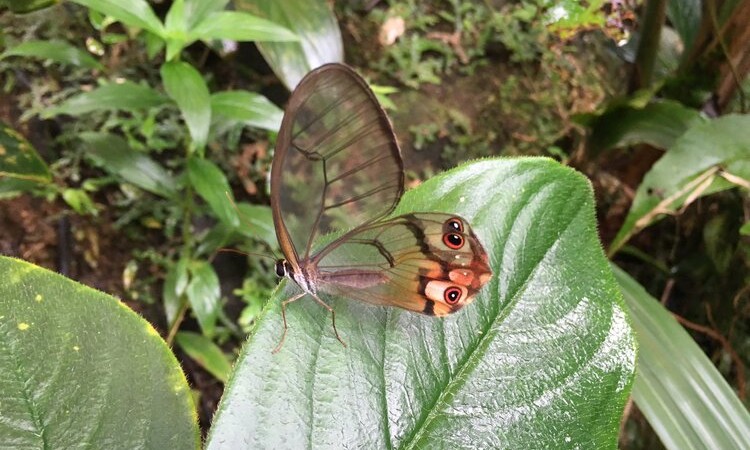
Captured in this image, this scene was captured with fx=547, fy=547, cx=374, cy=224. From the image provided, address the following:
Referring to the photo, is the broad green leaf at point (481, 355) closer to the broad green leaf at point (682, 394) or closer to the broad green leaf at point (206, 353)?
the broad green leaf at point (682, 394)

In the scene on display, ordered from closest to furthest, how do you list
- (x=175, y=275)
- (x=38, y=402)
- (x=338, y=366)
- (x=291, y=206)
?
(x=38, y=402) → (x=338, y=366) → (x=291, y=206) → (x=175, y=275)

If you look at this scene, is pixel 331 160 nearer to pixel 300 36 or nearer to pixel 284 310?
pixel 284 310

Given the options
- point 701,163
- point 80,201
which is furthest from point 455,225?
point 80,201

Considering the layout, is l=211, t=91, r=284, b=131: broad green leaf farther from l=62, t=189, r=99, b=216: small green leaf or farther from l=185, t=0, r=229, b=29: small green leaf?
l=62, t=189, r=99, b=216: small green leaf

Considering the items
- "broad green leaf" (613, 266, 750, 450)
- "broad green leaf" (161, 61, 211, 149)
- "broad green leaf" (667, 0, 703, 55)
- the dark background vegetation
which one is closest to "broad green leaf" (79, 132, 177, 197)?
the dark background vegetation

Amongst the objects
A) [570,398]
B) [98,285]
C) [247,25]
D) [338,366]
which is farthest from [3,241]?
[570,398]

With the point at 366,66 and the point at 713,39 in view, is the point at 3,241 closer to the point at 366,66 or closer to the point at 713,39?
the point at 366,66

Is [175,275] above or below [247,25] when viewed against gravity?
below

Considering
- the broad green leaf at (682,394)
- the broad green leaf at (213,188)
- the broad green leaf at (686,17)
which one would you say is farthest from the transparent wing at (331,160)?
the broad green leaf at (686,17)
